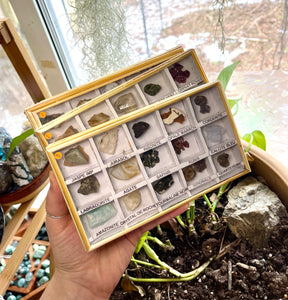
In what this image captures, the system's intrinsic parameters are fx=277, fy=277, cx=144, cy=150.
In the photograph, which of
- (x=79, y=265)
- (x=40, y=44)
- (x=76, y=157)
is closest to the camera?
(x=76, y=157)

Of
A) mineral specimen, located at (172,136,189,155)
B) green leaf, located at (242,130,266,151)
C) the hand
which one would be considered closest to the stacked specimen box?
mineral specimen, located at (172,136,189,155)

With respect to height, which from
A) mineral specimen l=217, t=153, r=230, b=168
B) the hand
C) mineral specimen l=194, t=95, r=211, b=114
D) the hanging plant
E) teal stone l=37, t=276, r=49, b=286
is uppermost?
the hanging plant

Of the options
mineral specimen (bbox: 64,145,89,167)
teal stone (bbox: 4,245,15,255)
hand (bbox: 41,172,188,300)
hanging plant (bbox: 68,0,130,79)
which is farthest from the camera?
teal stone (bbox: 4,245,15,255)

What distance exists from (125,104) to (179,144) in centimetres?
16

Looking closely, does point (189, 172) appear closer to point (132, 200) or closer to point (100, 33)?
point (132, 200)

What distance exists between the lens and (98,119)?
2.10ft

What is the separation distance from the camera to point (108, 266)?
76cm

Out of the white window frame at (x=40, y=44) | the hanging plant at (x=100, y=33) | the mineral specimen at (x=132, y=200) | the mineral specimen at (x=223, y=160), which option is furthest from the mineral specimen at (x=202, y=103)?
the white window frame at (x=40, y=44)

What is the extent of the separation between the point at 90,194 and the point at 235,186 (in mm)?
522

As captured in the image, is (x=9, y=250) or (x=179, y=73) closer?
(x=179, y=73)

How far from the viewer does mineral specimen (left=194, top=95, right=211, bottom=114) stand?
653 mm

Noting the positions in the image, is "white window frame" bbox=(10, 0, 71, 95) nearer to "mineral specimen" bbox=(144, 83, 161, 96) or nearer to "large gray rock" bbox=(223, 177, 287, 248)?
"mineral specimen" bbox=(144, 83, 161, 96)

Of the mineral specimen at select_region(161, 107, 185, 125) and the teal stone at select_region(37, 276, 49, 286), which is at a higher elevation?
the mineral specimen at select_region(161, 107, 185, 125)

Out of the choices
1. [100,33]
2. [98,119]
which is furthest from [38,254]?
[100,33]
